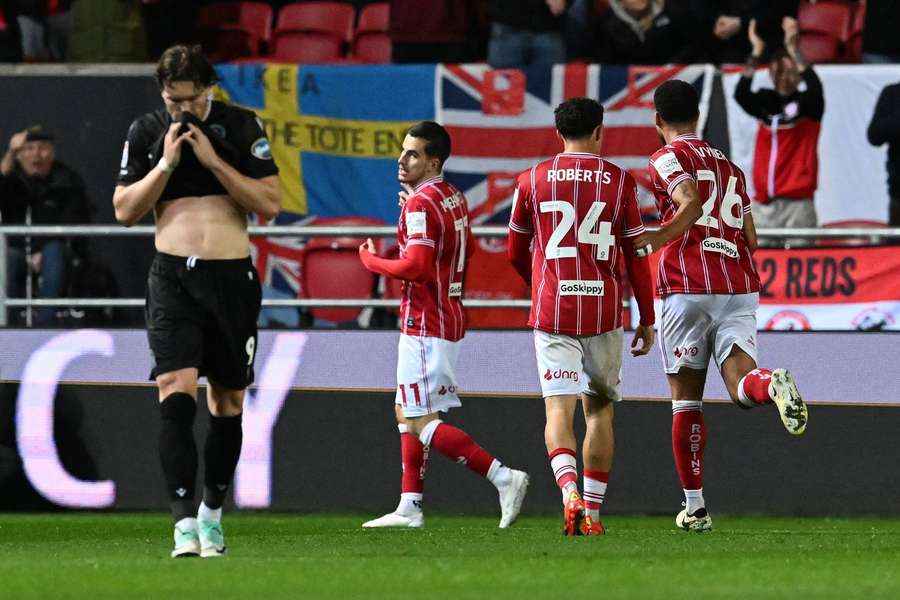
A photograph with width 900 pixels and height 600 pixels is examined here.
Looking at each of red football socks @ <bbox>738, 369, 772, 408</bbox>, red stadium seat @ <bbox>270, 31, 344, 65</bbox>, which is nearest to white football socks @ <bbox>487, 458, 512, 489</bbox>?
red football socks @ <bbox>738, 369, 772, 408</bbox>

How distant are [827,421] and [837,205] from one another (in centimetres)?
364

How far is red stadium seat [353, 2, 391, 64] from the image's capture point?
15.7 m

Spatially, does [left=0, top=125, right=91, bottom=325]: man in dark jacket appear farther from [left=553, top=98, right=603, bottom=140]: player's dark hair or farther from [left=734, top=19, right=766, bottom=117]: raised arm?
[left=553, top=98, right=603, bottom=140]: player's dark hair

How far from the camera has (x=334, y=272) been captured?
1341 cm

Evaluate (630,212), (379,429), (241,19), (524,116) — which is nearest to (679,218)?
(630,212)

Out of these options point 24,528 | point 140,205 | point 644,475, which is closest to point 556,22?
point 644,475

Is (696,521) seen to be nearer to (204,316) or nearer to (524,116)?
(204,316)

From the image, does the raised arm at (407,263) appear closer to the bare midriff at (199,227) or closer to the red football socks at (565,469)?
the red football socks at (565,469)

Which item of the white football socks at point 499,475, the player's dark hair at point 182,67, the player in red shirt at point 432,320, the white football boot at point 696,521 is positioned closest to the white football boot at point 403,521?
the player in red shirt at point 432,320

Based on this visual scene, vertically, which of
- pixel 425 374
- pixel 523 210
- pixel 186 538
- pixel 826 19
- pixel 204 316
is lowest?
pixel 186 538

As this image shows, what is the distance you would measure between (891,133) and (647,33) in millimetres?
2288

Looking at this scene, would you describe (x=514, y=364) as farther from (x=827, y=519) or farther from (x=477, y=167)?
(x=477, y=167)

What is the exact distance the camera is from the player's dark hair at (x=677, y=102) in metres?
8.06

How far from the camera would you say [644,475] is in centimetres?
1041
